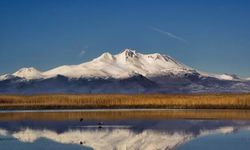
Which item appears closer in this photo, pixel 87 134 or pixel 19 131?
pixel 87 134

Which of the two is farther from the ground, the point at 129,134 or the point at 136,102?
the point at 136,102

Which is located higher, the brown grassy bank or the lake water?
the brown grassy bank

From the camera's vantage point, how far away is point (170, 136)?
32.9 m

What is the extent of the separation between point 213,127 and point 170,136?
197 inches

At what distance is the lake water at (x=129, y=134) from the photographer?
94.3ft

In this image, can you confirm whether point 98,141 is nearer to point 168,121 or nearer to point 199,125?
point 199,125

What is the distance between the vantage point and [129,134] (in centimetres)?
3369

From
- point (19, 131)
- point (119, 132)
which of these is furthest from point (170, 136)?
point (19, 131)

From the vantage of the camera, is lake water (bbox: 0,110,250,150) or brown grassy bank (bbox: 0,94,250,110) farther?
brown grassy bank (bbox: 0,94,250,110)

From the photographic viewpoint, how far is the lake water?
2873 centimetres

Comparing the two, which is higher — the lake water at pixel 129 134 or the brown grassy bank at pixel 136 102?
the brown grassy bank at pixel 136 102

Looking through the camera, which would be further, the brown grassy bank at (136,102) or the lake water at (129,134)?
the brown grassy bank at (136,102)

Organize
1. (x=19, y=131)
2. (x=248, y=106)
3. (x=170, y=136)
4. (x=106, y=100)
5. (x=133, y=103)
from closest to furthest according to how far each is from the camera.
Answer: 1. (x=170, y=136)
2. (x=19, y=131)
3. (x=248, y=106)
4. (x=133, y=103)
5. (x=106, y=100)

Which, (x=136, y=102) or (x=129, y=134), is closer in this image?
(x=129, y=134)
